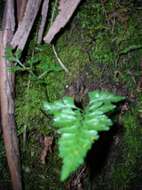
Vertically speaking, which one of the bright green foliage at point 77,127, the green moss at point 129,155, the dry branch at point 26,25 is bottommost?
the green moss at point 129,155

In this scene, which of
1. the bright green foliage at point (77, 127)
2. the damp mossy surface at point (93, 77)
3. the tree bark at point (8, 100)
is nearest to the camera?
the bright green foliage at point (77, 127)

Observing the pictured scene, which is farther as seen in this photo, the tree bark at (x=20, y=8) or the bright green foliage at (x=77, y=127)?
the tree bark at (x=20, y=8)

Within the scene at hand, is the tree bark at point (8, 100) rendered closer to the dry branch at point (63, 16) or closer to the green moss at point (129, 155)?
the dry branch at point (63, 16)

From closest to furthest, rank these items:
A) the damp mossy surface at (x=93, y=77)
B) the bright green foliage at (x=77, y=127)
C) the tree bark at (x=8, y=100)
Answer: the bright green foliage at (x=77, y=127)
the tree bark at (x=8, y=100)
the damp mossy surface at (x=93, y=77)

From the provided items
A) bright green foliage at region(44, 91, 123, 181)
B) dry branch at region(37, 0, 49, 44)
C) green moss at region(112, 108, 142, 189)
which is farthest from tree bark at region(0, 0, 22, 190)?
green moss at region(112, 108, 142, 189)

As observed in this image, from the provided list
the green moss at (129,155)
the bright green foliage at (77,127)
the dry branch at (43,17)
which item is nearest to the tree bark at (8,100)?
the dry branch at (43,17)

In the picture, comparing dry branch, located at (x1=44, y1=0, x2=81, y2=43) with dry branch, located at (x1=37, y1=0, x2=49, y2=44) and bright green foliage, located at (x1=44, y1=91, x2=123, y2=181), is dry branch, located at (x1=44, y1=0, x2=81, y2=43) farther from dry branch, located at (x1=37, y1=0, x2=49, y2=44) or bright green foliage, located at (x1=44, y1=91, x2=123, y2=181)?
bright green foliage, located at (x1=44, y1=91, x2=123, y2=181)

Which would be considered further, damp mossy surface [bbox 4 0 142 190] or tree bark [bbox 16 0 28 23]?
damp mossy surface [bbox 4 0 142 190]
